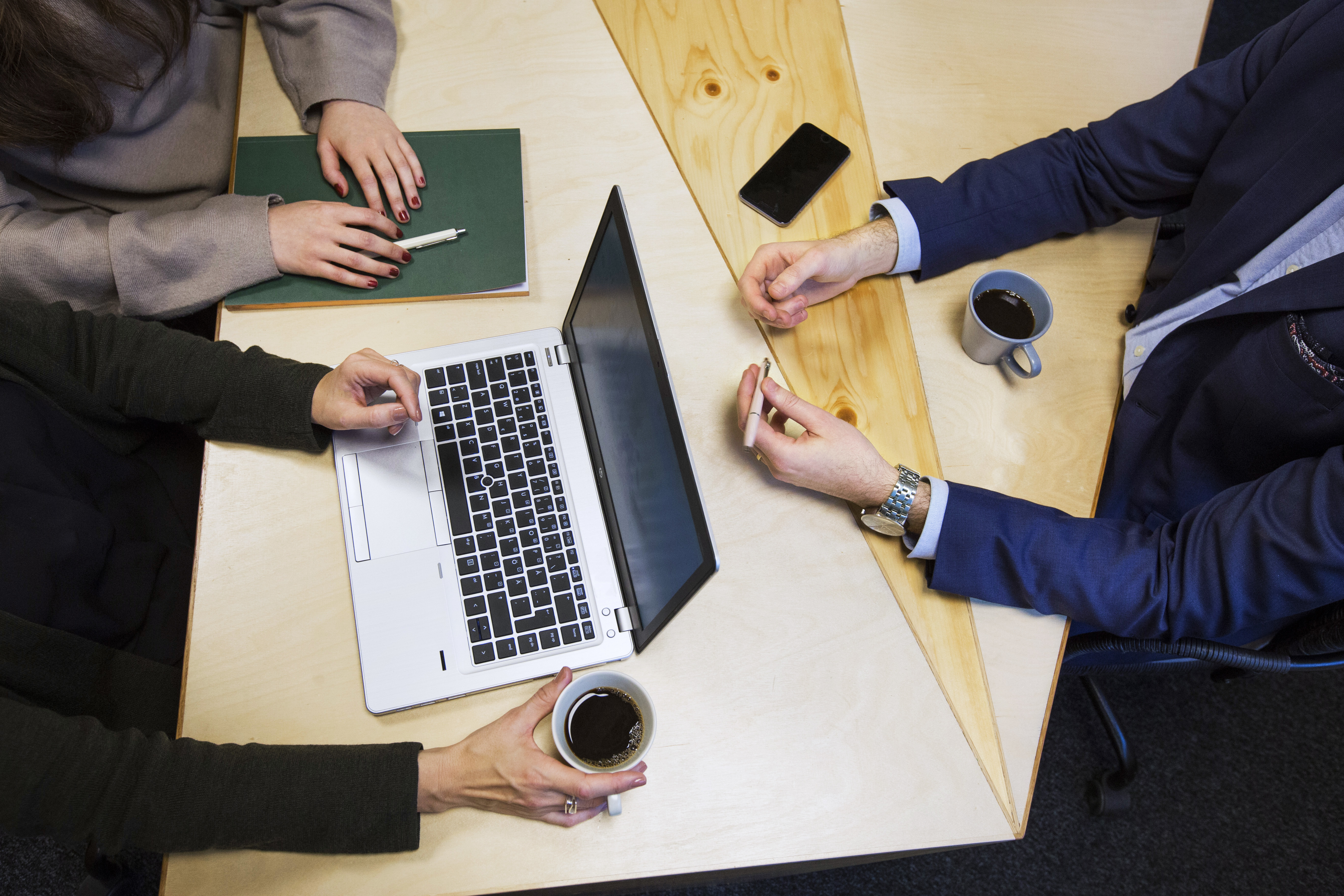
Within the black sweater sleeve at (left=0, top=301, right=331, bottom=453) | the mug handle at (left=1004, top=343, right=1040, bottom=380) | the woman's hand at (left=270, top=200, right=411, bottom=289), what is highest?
the mug handle at (left=1004, top=343, right=1040, bottom=380)

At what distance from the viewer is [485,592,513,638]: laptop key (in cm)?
84

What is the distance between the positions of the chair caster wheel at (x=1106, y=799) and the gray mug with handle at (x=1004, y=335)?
0.98m

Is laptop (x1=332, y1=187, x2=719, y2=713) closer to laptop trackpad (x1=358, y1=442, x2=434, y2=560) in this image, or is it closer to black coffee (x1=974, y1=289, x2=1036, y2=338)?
laptop trackpad (x1=358, y1=442, x2=434, y2=560)

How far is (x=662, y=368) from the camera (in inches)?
27.1

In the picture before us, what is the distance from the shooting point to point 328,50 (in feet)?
3.48

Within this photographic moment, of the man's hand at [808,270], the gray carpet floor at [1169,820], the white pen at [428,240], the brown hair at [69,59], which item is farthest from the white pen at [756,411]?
the gray carpet floor at [1169,820]

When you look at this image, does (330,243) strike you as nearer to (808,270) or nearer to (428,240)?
(428,240)

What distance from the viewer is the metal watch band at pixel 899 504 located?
2.96 ft

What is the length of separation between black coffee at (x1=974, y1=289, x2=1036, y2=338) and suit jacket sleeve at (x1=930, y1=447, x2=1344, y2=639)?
0.22 meters

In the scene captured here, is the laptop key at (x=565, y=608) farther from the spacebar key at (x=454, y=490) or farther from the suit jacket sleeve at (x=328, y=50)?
the suit jacket sleeve at (x=328, y=50)

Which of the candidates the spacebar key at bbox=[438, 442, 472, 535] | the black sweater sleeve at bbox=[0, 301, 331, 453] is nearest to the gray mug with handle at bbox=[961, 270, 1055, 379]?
the spacebar key at bbox=[438, 442, 472, 535]

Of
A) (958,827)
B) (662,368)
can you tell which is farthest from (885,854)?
(662,368)

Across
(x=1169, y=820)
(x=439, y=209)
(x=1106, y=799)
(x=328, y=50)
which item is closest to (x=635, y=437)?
(x=439, y=209)

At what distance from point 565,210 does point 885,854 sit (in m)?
0.85
